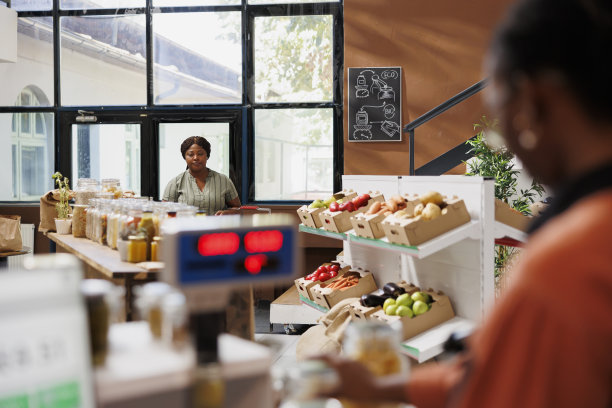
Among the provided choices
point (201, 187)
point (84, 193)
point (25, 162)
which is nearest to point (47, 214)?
point (84, 193)

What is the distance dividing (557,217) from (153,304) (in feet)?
2.31

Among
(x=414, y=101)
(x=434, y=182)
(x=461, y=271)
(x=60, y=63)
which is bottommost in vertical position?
(x=461, y=271)

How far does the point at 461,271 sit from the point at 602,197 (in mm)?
2487

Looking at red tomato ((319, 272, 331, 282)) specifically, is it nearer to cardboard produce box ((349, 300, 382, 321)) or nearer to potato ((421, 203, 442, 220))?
cardboard produce box ((349, 300, 382, 321))

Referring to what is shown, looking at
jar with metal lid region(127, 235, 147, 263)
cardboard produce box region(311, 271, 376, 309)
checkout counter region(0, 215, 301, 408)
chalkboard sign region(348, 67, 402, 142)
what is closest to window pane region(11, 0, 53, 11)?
chalkboard sign region(348, 67, 402, 142)

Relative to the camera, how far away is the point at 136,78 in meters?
7.47

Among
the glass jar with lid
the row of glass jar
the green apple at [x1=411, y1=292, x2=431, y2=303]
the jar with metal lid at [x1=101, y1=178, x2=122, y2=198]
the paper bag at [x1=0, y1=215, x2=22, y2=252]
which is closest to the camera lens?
the row of glass jar

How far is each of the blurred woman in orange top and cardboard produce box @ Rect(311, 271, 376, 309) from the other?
3.00m

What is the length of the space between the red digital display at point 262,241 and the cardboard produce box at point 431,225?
204 cm

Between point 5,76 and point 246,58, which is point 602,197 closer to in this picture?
point 246,58

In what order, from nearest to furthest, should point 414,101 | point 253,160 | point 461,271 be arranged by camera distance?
1. point 461,271
2. point 414,101
3. point 253,160

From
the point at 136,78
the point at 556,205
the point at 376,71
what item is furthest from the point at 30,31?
the point at 556,205

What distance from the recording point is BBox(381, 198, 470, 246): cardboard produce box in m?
3.04

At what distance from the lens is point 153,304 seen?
4.00 ft
